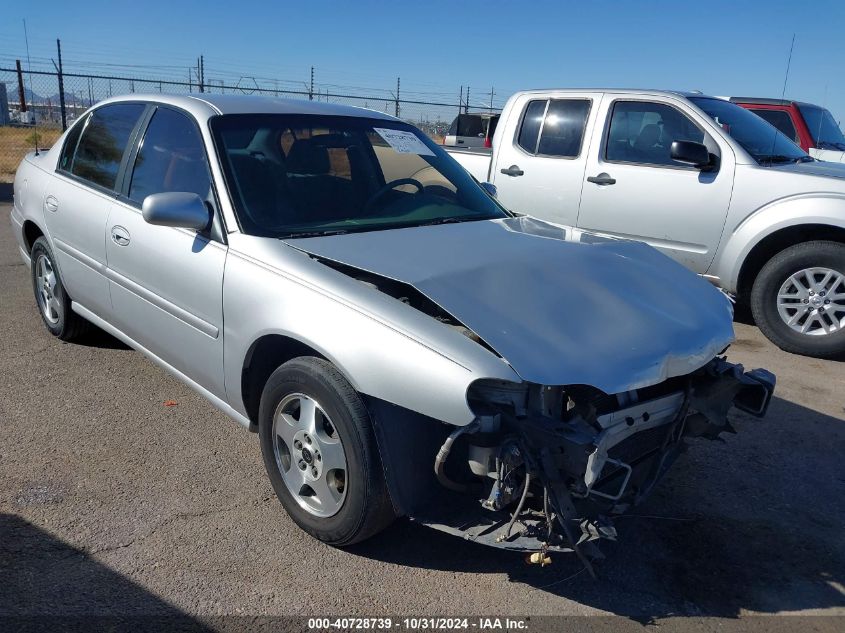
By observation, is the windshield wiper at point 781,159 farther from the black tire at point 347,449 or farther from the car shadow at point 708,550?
the black tire at point 347,449

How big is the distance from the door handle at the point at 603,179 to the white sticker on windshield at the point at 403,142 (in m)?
2.68

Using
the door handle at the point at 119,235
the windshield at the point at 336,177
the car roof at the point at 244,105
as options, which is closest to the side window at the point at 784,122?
the windshield at the point at 336,177

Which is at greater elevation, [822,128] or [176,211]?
[822,128]

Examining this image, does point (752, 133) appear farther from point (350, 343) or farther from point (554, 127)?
point (350, 343)

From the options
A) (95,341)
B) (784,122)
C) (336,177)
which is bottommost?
(95,341)

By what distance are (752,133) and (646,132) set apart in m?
0.91

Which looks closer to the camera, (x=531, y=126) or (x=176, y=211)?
(x=176, y=211)

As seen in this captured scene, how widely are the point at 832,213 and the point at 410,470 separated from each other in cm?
453

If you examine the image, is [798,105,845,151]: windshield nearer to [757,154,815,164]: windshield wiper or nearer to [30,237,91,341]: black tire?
[757,154,815,164]: windshield wiper

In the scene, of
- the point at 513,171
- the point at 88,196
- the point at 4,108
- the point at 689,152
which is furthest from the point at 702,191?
the point at 4,108

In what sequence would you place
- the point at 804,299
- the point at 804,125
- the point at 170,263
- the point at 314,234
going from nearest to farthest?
the point at 314,234
the point at 170,263
the point at 804,299
the point at 804,125

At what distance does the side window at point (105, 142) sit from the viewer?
169 inches

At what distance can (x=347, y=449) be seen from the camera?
272 centimetres

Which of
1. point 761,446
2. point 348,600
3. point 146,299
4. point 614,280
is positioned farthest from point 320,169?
point 761,446
